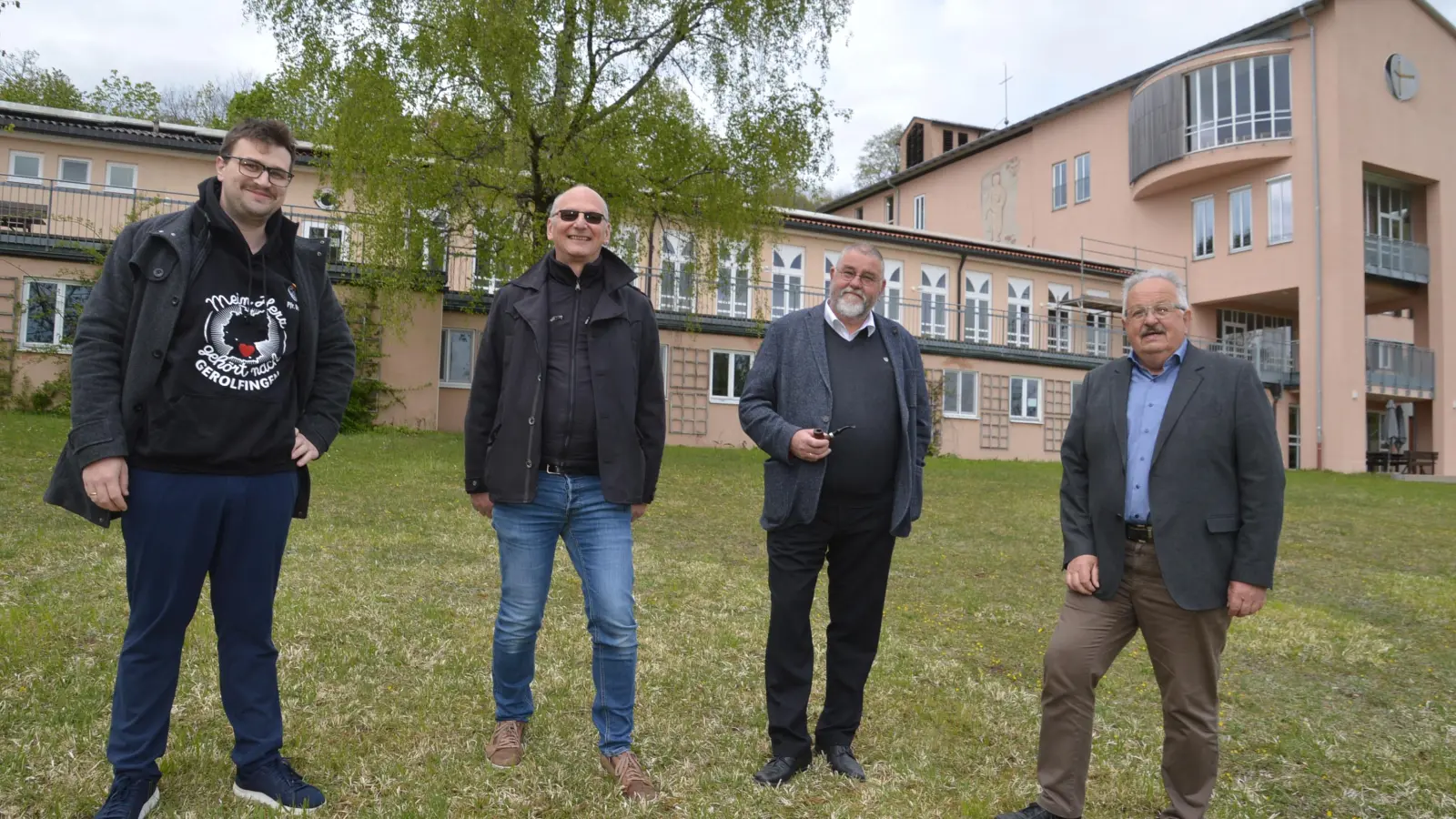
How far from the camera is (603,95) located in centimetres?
1764

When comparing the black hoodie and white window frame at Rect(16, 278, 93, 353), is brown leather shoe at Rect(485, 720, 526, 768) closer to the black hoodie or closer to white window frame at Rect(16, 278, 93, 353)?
the black hoodie

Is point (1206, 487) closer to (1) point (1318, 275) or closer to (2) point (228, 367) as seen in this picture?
(2) point (228, 367)

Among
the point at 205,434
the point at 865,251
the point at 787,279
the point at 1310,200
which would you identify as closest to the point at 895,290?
the point at 787,279

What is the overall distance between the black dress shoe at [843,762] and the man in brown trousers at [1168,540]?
2.27 ft

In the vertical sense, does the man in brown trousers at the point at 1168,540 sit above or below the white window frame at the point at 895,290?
below

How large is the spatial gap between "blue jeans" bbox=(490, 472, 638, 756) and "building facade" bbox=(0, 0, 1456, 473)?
792 inches

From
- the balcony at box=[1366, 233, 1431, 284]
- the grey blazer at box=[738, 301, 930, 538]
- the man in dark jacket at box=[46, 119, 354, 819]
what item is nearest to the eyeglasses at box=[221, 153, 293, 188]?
the man in dark jacket at box=[46, 119, 354, 819]

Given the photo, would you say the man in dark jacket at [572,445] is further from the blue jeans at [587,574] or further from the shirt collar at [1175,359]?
the shirt collar at [1175,359]

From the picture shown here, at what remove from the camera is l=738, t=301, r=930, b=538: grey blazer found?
4191mm

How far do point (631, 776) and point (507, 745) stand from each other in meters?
0.58

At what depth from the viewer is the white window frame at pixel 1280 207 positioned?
30906mm

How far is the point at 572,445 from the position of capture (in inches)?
153

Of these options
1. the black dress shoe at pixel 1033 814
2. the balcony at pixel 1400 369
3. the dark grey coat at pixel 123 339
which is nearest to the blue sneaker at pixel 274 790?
the dark grey coat at pixel 123 339

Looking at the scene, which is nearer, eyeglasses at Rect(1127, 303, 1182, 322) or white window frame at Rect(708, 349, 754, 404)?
eyeglasses at Rect(1127, 303, 1182, 322)
